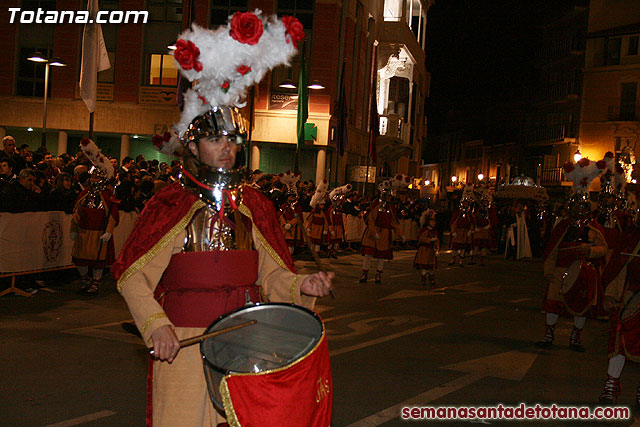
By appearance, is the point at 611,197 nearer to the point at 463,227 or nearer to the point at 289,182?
the point at 289,182

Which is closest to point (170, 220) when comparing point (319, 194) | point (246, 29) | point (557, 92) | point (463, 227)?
point (246, 29)

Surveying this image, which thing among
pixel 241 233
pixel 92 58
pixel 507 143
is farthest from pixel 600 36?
pixel 241 233

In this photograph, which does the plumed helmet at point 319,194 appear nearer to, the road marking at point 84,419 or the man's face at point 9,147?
the man's face at point 9,147

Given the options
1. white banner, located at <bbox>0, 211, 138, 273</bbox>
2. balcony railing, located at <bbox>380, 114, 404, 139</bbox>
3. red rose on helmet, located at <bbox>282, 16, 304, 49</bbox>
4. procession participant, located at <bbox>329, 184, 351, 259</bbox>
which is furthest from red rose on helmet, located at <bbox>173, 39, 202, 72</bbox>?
balcony railing, located at <bbox>380, 114, 404, 139</bbox>

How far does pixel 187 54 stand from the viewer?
4000 mm

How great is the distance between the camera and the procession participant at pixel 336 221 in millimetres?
22855

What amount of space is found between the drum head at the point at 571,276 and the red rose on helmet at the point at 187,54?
7.54 m

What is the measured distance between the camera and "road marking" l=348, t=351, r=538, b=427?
20.6 ft

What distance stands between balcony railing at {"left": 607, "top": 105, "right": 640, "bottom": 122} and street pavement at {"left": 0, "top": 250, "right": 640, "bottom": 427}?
127 ft

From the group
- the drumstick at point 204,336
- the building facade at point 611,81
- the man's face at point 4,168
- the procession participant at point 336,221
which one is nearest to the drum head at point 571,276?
the drumstick at point 204,336

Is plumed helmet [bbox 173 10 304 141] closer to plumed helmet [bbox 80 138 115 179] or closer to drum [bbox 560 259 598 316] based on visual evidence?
drum [bbox 560 259 598 316]

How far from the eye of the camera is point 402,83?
42312 millimetres

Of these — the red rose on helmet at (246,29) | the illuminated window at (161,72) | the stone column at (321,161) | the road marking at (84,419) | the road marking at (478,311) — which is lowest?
the road marking at (84,419)

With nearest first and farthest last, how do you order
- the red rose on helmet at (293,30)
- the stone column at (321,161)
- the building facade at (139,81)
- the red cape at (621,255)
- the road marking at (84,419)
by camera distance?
the red rose on helmet at (293,30), the road marking at (84,419), the red cape at (621,255), the building facade at (139,81), the stone column at (321,161)
